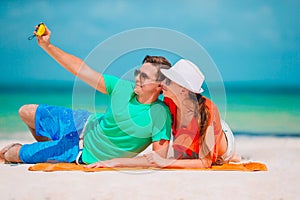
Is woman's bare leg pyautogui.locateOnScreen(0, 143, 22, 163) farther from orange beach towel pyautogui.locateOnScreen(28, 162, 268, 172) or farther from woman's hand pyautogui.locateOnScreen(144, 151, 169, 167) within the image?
woman's hand pyautogui.locateOnScreen(144, 151, 169, 167)

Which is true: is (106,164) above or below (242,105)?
below

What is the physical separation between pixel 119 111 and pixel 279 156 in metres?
1.77

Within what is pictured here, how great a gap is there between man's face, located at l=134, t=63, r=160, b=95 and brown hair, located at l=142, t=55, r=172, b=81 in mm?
23

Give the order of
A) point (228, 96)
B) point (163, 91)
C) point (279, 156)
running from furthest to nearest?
point (228, 96) < point (279, 156) < point (163, 91)

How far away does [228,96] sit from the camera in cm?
1216

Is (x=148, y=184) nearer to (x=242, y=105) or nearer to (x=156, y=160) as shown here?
(x=156, y=160)

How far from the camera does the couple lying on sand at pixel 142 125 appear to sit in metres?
3.77

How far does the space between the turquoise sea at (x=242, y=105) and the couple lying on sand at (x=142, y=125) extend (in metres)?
2.07

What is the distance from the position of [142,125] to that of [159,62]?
0.47 metres

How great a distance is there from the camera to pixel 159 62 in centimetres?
379

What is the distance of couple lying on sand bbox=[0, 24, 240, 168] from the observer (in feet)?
12.4

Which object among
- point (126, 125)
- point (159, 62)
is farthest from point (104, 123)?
point (159, 62)

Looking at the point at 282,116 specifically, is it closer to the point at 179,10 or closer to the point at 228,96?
the point at 228,96

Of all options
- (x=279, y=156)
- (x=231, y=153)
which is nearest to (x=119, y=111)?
(x=231, y=153)
